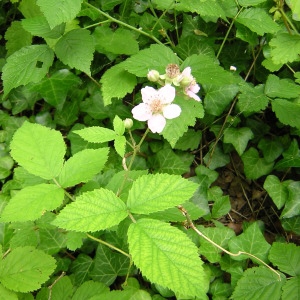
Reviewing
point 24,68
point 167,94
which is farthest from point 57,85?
point 167,94

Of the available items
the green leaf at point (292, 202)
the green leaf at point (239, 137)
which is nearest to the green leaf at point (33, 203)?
the green leaf at point (239, 137)

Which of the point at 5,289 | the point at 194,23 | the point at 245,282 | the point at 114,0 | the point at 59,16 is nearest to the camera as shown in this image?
the point at 5,289

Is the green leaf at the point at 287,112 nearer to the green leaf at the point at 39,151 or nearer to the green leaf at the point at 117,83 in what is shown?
the green leaf at the point at 117,83

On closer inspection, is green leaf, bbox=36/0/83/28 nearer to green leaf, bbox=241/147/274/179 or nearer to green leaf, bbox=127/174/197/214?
green leaf, bbox=127/174/197/214

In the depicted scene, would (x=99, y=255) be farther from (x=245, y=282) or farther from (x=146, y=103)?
(x=146, y=103)

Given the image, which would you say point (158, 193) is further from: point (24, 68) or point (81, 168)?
point (24, 68)

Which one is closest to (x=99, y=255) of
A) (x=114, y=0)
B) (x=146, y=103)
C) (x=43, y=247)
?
(x=43, y=247)

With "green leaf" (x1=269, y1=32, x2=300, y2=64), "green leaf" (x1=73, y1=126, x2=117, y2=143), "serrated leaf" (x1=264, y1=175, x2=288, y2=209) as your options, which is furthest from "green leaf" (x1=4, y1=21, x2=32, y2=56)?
"serrated leaf" (x1=264, y1=175, x2=288, y2=209)
